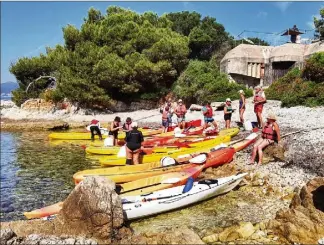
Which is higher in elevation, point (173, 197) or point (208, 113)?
point (208, 113)

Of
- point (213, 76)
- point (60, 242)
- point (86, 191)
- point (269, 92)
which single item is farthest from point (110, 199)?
point (213, 76)

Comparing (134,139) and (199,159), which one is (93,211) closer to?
(134,139)

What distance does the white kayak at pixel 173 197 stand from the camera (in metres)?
8.79

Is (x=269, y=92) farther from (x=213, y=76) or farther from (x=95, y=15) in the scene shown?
(x=95, y=15)

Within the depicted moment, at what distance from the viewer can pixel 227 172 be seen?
39.7ft

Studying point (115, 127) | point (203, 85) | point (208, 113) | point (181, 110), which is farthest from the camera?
point (203, 85)

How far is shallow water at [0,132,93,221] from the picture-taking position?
1082cm

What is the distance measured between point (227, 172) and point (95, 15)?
103 ft

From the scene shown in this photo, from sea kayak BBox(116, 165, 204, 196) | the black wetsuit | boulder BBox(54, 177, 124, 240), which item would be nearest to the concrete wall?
the black wetsuit

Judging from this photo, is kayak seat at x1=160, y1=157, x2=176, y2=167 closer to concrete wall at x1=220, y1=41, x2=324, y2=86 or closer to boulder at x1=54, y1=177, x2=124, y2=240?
boulder at x1=54, y1=177, x2=124, y2=240

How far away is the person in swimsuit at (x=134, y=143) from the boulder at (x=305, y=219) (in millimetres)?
6011

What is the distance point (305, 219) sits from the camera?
721cm

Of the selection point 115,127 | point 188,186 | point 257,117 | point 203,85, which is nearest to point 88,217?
point 188,186

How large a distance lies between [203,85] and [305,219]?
24952 millimetres
